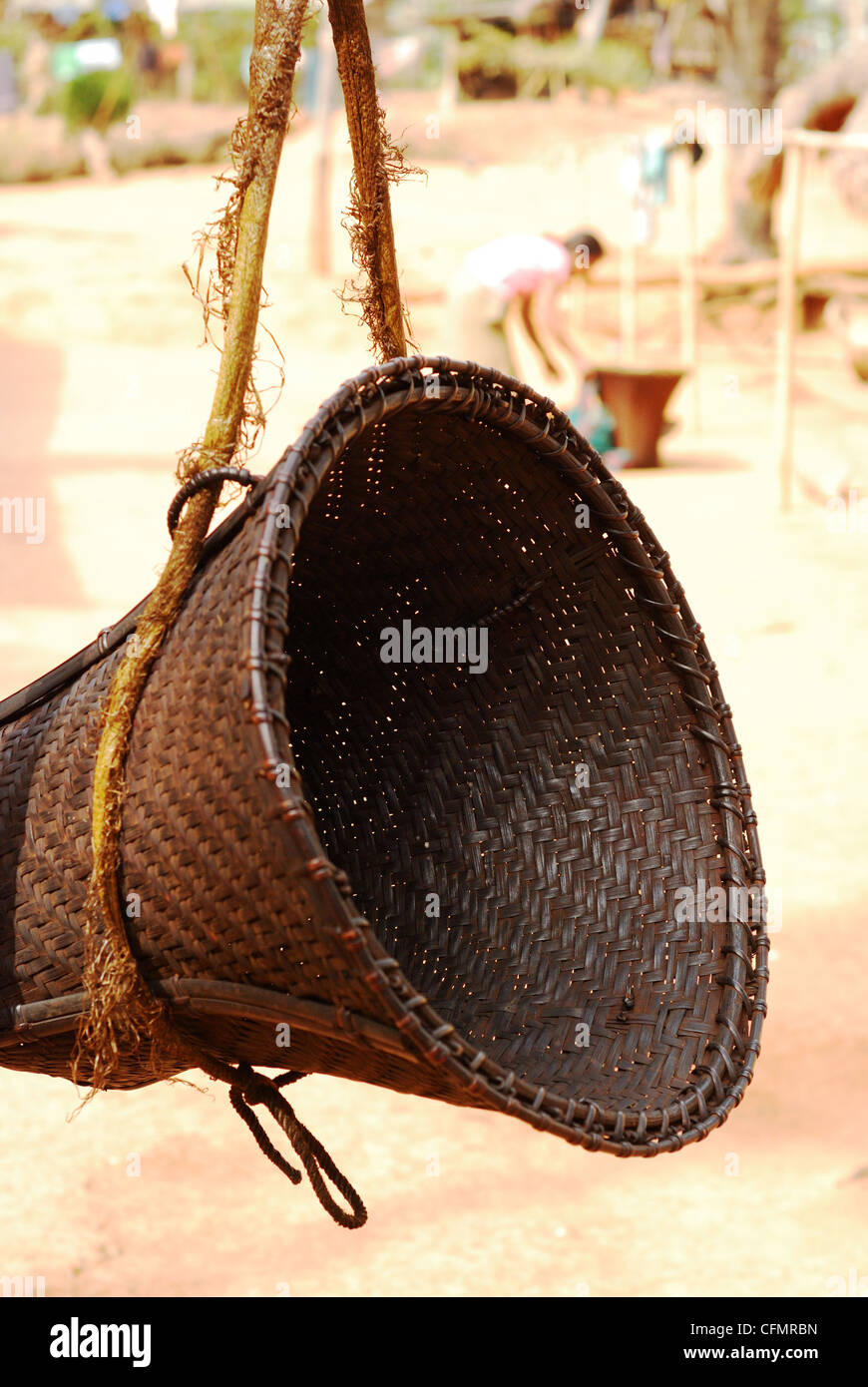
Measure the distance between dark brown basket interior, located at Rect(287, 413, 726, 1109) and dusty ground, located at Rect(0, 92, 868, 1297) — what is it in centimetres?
71

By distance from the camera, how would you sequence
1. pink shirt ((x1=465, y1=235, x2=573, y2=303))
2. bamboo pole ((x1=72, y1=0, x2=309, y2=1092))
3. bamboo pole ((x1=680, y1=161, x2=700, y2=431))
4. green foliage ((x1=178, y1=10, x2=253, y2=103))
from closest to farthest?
1. bamboo pole ((x1=72, y1=0, x2=309, y2=1092))
2. pink shirt ((x1=465, y1=235, x2=573, y2=303))
3. bamboo pole ((x1=680, y1=161, x2=700, y2=431))
4. green foliage ((x1=178, y1=10, x2=253, y2=103))

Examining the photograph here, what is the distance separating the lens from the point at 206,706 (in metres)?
1.12

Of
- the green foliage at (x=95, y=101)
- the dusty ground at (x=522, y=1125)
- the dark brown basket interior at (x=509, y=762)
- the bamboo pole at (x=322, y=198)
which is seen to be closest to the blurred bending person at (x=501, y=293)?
the dusty ground at (x=522, y=1125)

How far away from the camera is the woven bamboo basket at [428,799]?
1.10 meters

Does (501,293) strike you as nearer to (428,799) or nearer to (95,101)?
(428,799)

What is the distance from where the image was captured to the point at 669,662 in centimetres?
168

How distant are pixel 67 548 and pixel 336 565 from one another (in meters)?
5.96

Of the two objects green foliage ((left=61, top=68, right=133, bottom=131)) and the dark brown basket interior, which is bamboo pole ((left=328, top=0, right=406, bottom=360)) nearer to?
the dark brown basket interior

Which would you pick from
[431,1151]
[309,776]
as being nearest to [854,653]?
[431,1151]

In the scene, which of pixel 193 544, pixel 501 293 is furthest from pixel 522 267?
pixel 193 544

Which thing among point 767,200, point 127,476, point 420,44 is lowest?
point 127,476

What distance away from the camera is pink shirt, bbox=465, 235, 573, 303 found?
933 centimetres

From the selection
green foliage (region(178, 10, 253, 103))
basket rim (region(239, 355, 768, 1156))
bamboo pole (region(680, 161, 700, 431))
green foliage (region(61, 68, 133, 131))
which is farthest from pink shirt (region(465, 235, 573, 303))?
green foliage (region(178, 10, 253, 103))
